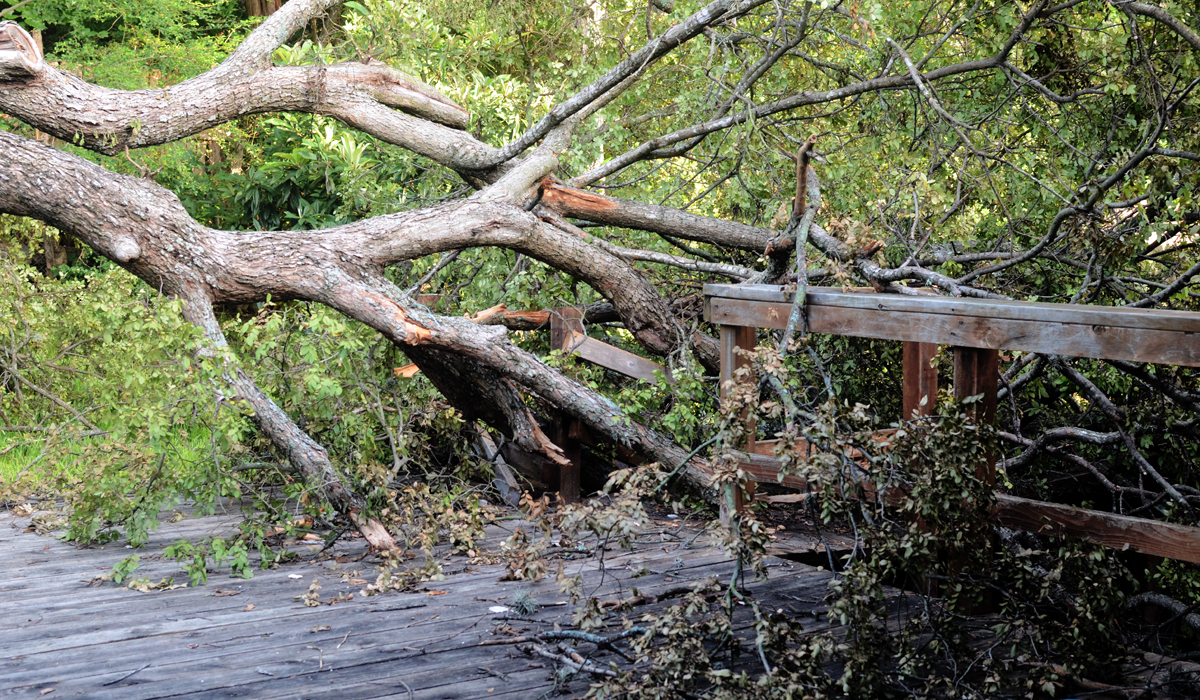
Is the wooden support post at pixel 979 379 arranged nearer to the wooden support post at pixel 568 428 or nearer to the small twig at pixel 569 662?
the small twig at pixel 569 662

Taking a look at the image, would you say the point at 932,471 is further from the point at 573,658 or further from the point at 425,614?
the point at 425,614

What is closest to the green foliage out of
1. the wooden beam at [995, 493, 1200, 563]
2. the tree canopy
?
the tree canopy

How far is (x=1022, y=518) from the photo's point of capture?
4.31m

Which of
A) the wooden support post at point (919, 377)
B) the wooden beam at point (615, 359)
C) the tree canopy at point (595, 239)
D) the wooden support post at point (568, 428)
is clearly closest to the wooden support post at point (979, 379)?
the wooden support post at point (919, 377)

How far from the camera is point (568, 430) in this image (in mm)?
7117

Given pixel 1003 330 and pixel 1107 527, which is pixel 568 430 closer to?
pixel 1003 330

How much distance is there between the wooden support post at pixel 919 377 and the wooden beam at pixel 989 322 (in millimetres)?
336

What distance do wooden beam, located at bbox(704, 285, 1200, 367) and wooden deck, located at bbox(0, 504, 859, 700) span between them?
137 centimetres

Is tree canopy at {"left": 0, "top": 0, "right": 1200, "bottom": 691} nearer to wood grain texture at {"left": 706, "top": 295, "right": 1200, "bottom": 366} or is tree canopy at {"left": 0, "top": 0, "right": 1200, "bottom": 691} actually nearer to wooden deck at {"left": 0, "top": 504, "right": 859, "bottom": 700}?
wood grain texture at {"left": 706, "top": 295, "right": 1200, "bottom": 366}

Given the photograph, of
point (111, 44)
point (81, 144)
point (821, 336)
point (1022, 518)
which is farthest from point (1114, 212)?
point (111, 44)

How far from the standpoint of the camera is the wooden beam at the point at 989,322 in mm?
3422

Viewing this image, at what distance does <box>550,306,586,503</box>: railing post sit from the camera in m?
7.11

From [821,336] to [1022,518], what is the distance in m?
3.01

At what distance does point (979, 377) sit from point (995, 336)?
0.26m
